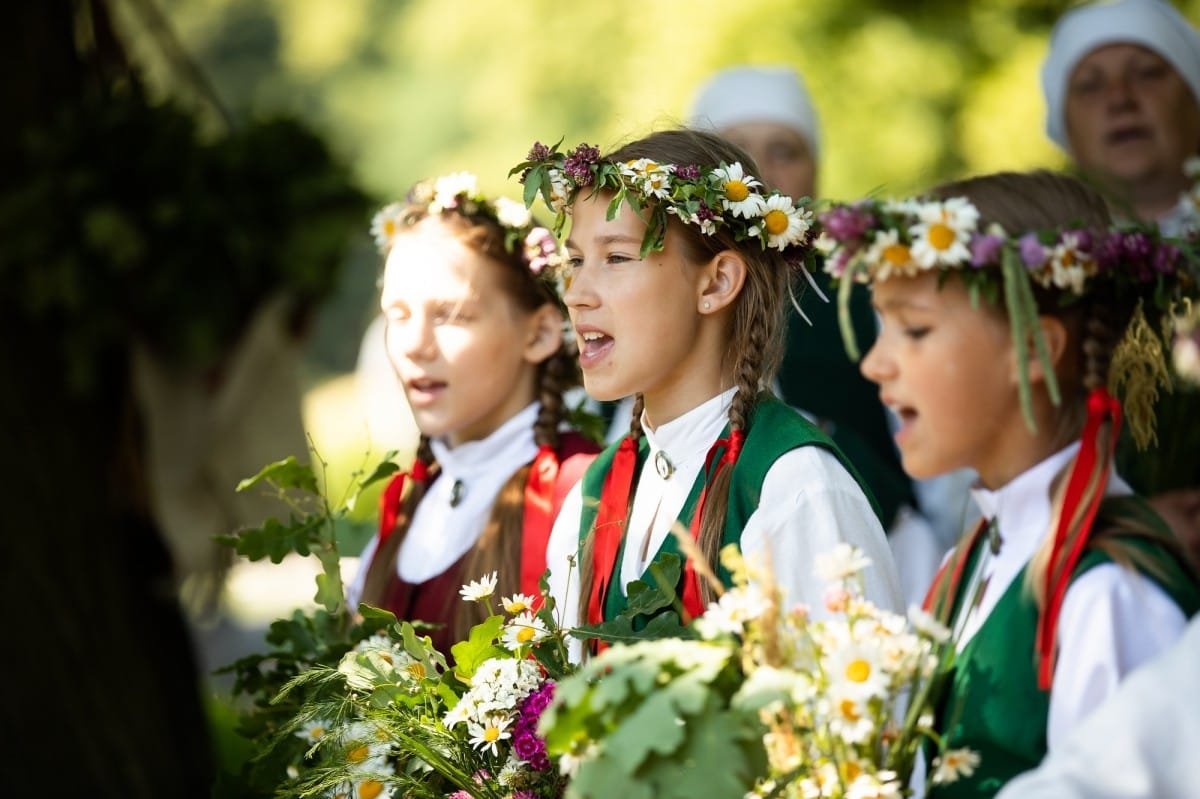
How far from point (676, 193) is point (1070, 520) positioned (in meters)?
1.01

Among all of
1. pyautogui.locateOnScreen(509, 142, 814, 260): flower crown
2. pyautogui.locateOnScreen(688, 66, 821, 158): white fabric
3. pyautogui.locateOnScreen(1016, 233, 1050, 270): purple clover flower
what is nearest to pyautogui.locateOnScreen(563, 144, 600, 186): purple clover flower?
pyautogui.locateOnScreen(509, 142, 814, 260): flower crown

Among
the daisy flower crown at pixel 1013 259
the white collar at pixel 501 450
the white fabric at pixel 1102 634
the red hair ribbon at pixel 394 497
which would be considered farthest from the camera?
the red hair ribbon at pixel 394 497

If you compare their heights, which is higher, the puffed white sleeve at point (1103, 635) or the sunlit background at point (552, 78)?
the sunlit background at point (552, 78)

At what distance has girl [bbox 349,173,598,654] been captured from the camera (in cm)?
350

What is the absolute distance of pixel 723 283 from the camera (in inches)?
120

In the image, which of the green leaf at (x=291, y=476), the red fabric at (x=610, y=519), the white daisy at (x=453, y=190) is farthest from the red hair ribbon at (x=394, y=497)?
the red fabric at (x=610, y=519)

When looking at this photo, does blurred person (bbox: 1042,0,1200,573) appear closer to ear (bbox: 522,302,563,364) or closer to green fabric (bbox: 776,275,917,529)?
green fabric (bbox: 776,275,917,529)

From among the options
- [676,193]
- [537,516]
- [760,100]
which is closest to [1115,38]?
[760,100]

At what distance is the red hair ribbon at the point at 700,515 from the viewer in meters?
2.76

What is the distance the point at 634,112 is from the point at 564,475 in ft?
22.9

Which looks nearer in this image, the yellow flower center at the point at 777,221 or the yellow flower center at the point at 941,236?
the yellow flower center at the point at 941,236

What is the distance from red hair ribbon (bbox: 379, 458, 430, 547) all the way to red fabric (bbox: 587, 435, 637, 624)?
78 cm

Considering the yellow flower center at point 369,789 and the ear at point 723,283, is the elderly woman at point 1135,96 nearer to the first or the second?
the ear at point 723,283

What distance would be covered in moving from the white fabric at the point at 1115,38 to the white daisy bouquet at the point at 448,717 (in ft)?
10.2
